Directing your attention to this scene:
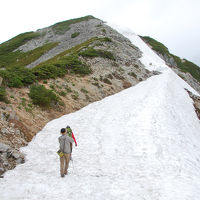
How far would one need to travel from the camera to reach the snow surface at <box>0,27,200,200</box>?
733 centimetres

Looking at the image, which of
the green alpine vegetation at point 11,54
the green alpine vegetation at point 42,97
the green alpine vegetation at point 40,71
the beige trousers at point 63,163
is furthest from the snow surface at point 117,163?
the green alpine vegetation at point 11,54

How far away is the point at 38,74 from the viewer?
21.4 metres

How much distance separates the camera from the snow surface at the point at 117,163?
7.33 m

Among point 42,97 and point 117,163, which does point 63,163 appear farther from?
point 42,97

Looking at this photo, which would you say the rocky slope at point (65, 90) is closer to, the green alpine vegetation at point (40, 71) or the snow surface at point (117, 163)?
the green alpine vegetation at point (40, 71)

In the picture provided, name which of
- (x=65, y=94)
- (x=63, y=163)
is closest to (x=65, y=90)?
(x=65, y=94)

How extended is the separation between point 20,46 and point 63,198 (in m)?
70.3

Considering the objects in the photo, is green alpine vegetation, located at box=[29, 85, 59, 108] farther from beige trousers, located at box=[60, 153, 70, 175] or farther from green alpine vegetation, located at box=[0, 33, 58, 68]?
green alpine vegetation, located at box=[0, 33, 58, 68]

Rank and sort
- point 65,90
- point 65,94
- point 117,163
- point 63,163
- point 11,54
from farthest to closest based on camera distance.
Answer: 1. point 11,54
2. point 65,90
3. point 65,94
4. point 117,163
5. point 63,163

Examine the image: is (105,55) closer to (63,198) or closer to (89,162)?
(89,162)

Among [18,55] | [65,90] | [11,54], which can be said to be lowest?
[65,90]

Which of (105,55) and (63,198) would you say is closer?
(63,198)

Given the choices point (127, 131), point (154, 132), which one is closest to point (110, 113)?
point (127, 131)

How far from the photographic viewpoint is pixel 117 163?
9766 mm
